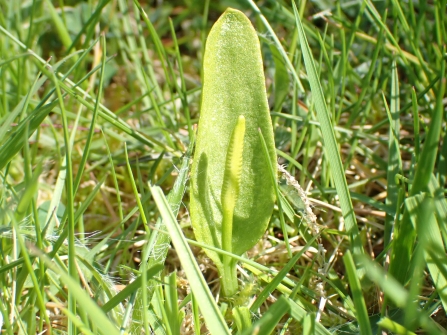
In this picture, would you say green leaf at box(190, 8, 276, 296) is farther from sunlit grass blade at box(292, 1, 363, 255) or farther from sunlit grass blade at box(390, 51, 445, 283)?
sunlit grass blade at box(390, 51, 445, 283)

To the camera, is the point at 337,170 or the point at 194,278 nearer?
the point at 194,278

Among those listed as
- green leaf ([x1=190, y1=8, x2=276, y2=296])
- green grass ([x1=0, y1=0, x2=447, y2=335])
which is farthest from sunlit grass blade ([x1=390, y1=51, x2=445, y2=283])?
green leaf ([x1=190, y1=8, x2=276, y2=296])

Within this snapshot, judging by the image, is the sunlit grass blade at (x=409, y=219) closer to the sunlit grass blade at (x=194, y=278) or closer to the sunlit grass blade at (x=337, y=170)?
the sunlit grass blade at (x=337, y=170)

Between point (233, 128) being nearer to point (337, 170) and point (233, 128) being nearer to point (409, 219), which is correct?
point (337, 170)

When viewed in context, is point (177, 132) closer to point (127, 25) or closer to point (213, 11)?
point (127, 25)

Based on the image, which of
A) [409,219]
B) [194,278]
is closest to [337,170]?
[409,219]

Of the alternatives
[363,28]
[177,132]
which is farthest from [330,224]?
[363,28]
